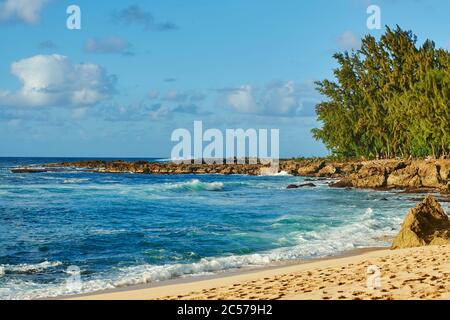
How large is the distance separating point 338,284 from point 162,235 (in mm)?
14975

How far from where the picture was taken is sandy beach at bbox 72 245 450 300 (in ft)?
32.6

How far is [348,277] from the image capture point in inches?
488

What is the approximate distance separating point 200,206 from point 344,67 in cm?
5572

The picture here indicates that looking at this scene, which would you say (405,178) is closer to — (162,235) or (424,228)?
(162,235)

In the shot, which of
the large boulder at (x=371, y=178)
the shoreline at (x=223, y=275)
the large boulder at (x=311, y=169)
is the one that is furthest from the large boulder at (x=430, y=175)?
the shoreline at (x=223, y=275)

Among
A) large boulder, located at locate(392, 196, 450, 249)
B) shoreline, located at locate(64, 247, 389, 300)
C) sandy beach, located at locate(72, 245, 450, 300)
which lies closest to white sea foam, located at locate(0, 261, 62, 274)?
shoreline, located at locate(64, 247, 389, 300)

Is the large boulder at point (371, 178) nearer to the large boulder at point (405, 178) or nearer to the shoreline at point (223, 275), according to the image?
the large boulder at point (405, 178)

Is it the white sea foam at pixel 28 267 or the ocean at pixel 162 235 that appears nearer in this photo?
the ocean at pixel 162 235

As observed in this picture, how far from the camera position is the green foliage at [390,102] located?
6128cm

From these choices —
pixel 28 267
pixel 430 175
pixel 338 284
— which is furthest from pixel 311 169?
pixel 338 284

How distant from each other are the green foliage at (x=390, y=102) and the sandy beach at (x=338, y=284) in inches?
1913

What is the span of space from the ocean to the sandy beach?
289 centimetres

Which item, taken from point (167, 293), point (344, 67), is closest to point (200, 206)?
point (167, 293)
